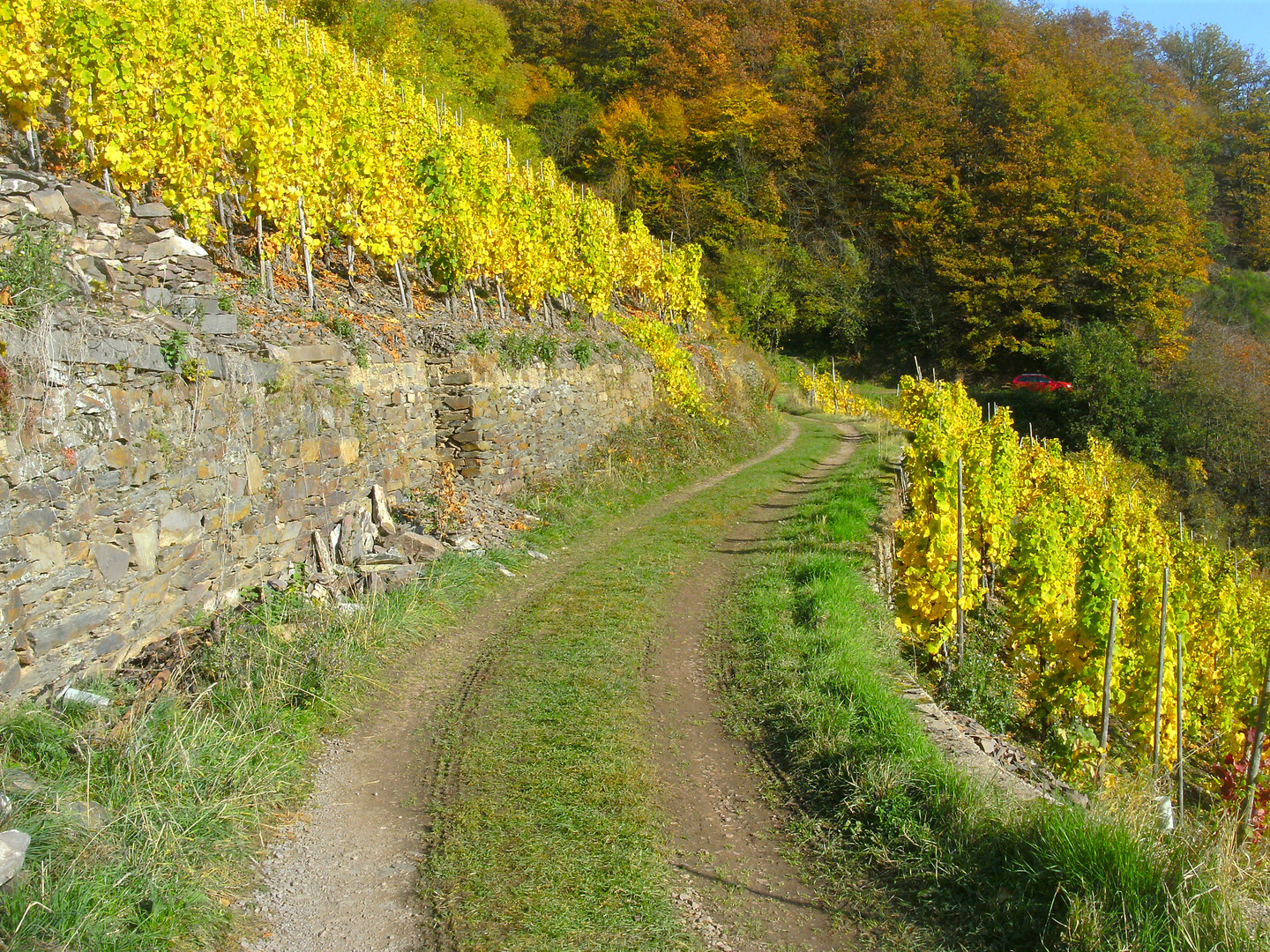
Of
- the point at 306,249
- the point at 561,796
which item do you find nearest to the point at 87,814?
the point at 561,796

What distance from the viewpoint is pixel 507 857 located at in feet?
13.4

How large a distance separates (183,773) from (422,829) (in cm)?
119

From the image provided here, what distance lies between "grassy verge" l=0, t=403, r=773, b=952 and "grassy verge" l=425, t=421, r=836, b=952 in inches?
34.8

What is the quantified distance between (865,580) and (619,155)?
120 ft

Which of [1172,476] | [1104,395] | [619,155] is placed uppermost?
[619,155]

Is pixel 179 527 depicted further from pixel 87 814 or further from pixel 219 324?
pixel 87 814

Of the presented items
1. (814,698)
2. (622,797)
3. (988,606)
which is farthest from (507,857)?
(988,606)

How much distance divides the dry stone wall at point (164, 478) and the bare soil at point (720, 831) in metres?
3.34

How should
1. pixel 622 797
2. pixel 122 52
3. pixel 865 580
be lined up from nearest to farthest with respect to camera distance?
pixel 622 797 → pixel 122 52 → pixel 865 580

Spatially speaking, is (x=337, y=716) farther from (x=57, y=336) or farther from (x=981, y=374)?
(x=981, y=374)

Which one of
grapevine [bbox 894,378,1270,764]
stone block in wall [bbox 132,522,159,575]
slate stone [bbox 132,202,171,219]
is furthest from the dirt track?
slate stone [bbox 132,202,171,219]

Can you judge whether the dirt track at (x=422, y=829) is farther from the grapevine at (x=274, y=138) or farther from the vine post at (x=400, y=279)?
the vine post at (x=400, y=279)

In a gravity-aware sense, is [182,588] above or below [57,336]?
below

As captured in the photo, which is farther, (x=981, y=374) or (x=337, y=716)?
(x=981, y=374)
